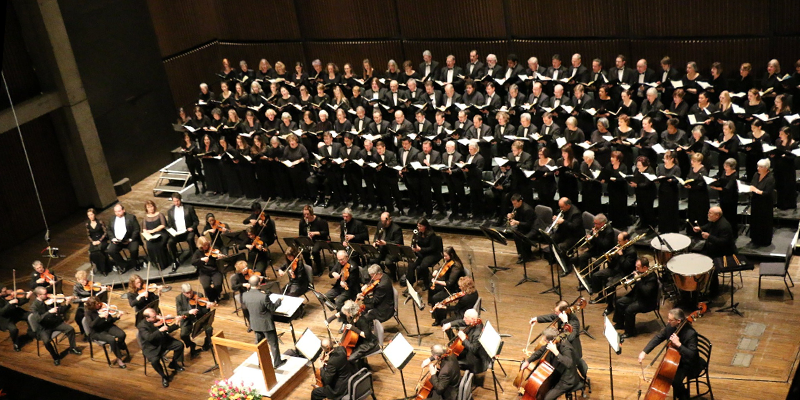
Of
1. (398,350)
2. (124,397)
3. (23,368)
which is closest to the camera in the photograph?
(398,350)

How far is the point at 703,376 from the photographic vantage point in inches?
317

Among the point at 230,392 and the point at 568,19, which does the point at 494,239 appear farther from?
the point at 568,19

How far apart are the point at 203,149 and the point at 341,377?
6.84 metres

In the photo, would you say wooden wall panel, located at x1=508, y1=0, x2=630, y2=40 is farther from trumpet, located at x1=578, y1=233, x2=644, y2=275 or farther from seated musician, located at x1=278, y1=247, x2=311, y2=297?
seated musician, located at x1=278, y1=247, x2=311, y2=297

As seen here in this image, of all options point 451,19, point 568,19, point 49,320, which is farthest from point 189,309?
point 568,19

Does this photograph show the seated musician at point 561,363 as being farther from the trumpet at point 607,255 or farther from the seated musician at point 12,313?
the seated musician at point 12,313

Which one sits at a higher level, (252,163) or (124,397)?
(252,163)

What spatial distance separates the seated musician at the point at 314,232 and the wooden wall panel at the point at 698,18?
5734mm

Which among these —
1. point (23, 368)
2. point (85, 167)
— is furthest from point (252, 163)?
point (23, 368)

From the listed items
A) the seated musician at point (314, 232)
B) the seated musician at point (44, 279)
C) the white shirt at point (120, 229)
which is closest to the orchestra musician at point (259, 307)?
the seated musician at point (314, 232)

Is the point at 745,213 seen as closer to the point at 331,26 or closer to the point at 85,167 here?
the point at 331,26

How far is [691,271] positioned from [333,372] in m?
3.86

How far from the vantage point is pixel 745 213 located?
1042 centimetres

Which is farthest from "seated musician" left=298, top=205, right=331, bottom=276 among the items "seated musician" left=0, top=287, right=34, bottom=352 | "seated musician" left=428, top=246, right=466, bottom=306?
"seated musician" left=0, top=287, right=34, bottom=352
